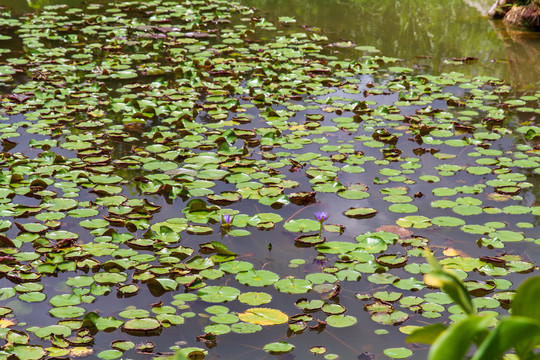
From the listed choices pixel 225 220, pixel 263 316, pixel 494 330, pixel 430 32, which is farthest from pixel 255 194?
pixel 430 32

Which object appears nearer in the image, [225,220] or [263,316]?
[263,316]

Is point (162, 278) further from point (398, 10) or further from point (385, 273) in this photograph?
point (398, 10)

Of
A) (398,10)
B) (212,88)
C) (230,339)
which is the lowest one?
(230,339)

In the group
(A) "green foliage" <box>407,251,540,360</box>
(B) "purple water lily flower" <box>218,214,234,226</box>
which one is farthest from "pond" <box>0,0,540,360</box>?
(A) "green foliage" <box>407,251,540,360</box>

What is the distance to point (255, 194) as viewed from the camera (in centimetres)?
364

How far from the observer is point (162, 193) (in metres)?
3.70

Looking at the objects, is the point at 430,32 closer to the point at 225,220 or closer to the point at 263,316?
the point at 225,220

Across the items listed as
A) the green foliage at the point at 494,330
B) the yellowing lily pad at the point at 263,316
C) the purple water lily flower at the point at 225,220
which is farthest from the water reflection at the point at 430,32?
the green foliage at the point at 494,330

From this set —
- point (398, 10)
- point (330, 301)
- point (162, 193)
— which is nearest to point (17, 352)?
point (330, 301)

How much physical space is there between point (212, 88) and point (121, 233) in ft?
8.26

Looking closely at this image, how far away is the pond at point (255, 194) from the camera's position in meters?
2.56

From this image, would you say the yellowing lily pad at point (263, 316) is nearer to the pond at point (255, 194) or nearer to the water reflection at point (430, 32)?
the pond at point (255, 194)

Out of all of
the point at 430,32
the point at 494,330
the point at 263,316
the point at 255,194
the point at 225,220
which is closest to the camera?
the point at 494,330

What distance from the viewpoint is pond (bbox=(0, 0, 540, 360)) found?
8.39 ft
